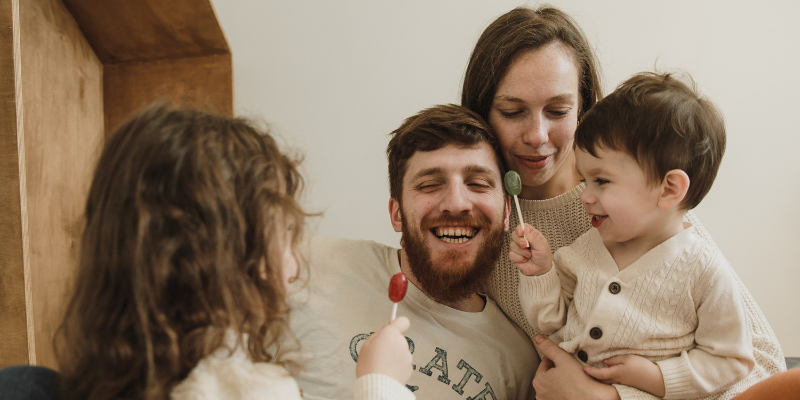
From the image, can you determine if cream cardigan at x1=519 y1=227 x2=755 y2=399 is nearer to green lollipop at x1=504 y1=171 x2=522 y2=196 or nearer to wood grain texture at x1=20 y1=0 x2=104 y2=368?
green lollipop at x1=504 y1=171 x2=522 y2=196

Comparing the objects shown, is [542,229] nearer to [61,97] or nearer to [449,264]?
[449,264]

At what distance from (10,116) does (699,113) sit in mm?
1512

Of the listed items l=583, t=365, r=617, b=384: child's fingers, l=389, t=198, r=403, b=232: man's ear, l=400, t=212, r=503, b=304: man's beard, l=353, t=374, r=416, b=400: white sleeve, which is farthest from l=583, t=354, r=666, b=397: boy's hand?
l=389, t=198, r=403, b=232: man's ear

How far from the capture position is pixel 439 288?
1389 mm

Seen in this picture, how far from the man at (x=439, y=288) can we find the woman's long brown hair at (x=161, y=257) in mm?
559

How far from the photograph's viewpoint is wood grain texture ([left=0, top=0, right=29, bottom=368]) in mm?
1271

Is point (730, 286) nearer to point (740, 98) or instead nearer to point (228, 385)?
point (228, 385)

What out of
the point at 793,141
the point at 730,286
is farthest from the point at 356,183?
the point at 793,141

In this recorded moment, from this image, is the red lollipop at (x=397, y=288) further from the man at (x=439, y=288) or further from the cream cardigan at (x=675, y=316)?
the cream cardigan at (x=675, y=316)

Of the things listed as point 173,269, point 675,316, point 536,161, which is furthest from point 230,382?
point 536,161

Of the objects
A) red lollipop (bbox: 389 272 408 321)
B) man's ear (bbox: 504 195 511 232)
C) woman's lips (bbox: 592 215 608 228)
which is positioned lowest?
red lollipop (bbox: 389 272 408 321)

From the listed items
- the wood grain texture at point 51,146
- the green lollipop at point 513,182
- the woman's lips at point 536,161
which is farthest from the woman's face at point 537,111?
the wood grain texture at point 51,146

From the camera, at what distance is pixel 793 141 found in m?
2.43

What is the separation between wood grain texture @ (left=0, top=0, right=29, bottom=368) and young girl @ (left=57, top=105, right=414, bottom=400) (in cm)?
66
